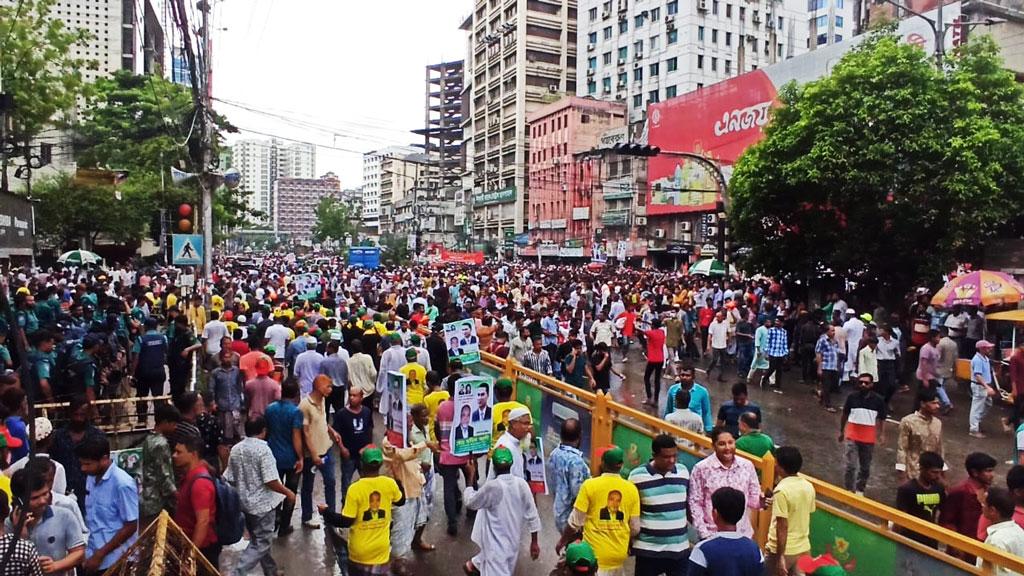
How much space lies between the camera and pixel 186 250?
43.8 ft

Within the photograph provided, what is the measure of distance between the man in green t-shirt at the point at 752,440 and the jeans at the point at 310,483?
375cm

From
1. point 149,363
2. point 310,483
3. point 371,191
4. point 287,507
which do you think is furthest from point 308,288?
point 371,191

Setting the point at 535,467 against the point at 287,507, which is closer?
the point at 535,467

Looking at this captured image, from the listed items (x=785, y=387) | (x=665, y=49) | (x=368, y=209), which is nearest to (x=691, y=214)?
(x=665, y=49)

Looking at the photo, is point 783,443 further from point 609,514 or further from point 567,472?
point 609,514

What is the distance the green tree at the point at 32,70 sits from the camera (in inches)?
864

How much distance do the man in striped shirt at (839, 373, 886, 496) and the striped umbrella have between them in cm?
772

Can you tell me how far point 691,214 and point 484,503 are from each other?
48172mm

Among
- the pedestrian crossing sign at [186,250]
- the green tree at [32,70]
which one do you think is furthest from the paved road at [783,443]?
the green tree at [32,70]

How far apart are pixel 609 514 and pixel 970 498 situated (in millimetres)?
2591

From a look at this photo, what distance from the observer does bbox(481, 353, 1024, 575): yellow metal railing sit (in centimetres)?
408

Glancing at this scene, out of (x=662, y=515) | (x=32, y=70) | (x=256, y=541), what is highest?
(x=32, y=70)

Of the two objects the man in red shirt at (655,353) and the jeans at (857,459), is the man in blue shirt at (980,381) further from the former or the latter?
the man in red shirt at (655,353)

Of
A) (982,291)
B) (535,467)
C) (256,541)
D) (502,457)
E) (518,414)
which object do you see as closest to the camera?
(502,457)
